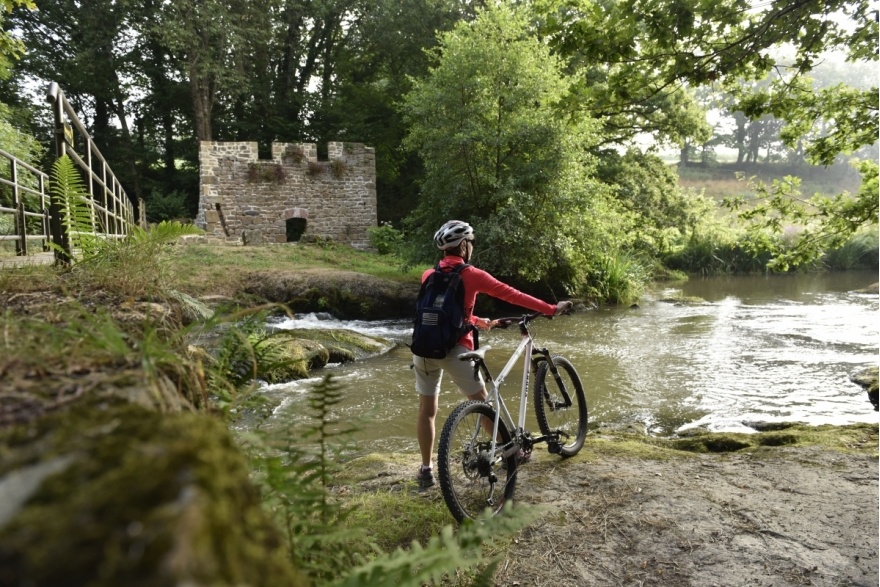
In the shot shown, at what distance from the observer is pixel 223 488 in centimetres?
61

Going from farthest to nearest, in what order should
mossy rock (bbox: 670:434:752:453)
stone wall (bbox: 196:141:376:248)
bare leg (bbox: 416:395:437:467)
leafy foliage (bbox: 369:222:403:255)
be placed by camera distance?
leafy foliage (bbox: 369:222:403:255) → stone wall (bbox: 196:141:376:248) → mossy rock (bbox: 670:434:752:453) → bare leg (bbox: 416:395:437:467)

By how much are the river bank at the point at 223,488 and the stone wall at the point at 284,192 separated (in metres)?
17.2

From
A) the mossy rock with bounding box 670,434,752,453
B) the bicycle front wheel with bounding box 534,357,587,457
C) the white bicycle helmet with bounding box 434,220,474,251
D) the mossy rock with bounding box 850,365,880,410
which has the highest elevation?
the white bicycle helmet with bounding box 434,220,474,251

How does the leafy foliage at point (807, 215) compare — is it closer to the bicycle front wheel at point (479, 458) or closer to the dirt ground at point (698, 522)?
the dirt ground at point (698, 522)

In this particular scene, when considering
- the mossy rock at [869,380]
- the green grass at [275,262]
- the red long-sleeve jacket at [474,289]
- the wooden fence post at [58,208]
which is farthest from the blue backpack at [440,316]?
the green grass at [275,262]

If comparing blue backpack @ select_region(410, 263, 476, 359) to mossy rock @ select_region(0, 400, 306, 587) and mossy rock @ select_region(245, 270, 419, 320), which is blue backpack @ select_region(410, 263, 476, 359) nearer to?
mossy rock @ select_region(0, 400, 306, 587)

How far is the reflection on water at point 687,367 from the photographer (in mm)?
6609

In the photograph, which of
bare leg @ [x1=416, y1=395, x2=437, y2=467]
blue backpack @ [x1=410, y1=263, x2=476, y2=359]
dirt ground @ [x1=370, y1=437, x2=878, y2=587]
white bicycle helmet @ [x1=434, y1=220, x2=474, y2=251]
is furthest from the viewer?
bare leg @ [x1=416, y1=395, x2=437, y2=467]

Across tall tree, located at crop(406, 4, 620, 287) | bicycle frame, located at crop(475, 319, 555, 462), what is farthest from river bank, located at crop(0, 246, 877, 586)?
tall tree, located at crop(406, 4, 620, 287)

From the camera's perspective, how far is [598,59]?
15.5ft

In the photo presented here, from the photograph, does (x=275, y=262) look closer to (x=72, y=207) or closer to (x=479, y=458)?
(x=72, y=207)

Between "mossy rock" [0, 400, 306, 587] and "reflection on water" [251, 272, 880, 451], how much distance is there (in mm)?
949

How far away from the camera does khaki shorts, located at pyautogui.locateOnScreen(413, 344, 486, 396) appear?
12.7ft

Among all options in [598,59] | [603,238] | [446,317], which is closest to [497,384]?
[446,317]
